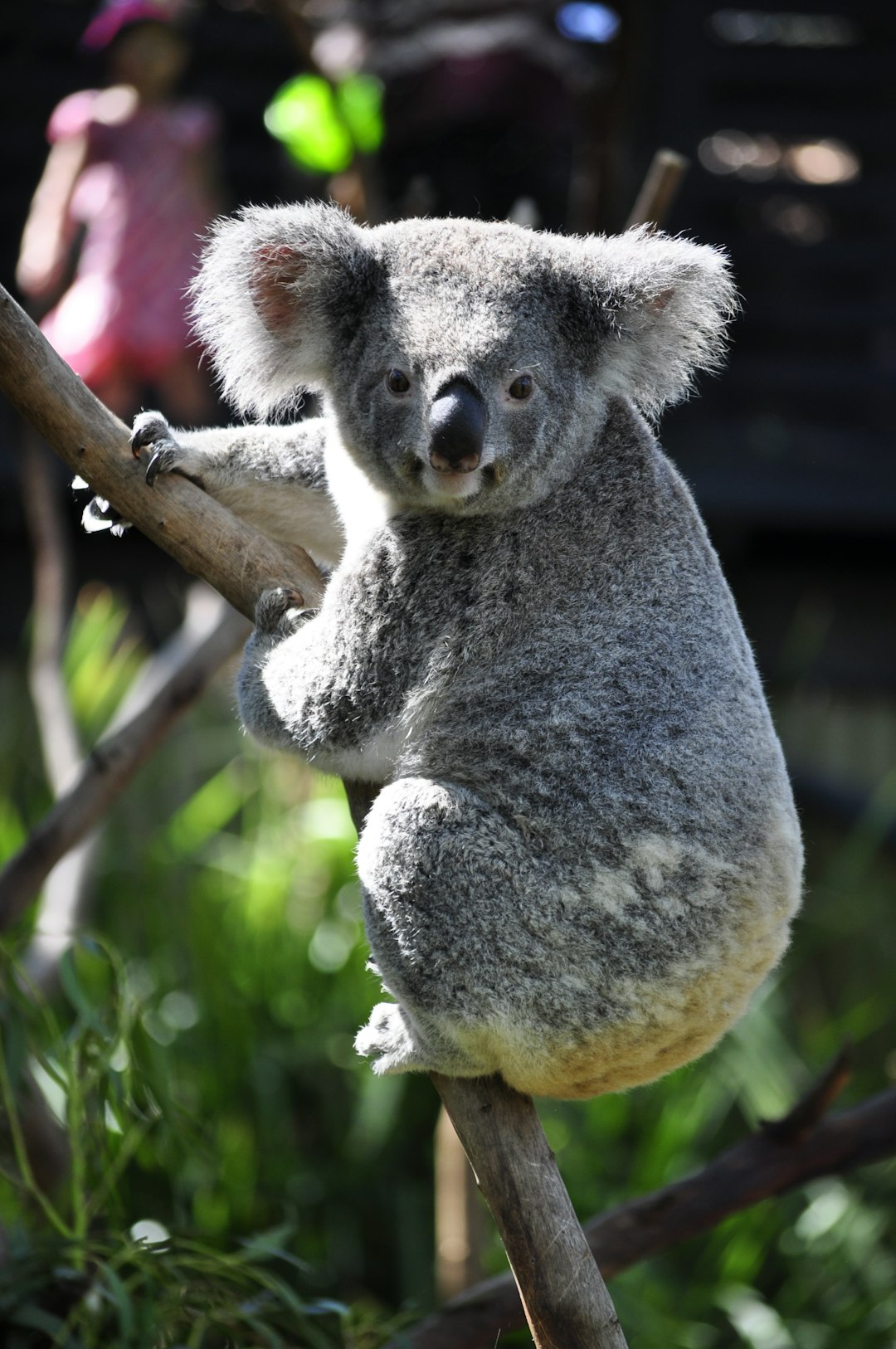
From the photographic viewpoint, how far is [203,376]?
5770mm

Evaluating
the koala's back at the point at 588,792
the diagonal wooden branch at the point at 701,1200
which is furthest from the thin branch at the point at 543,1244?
the diagonal wooden branch at the point at 701,1200

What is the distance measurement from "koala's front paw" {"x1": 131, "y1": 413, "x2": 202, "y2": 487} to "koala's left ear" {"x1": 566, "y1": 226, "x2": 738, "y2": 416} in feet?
2.28

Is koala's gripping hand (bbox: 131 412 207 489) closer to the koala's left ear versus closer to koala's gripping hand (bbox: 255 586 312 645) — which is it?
koala's gripping hand (bbox: 255 586 312 645)

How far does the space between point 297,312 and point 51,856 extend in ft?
4.61

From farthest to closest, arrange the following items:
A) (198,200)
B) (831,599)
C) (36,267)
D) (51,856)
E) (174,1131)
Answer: (831,599), (198,200), (36,267), (51,856), (174,1131)

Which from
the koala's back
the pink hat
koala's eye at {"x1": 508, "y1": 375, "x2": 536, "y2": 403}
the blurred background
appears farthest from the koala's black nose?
the pink hat

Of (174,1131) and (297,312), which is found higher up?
(297,312)

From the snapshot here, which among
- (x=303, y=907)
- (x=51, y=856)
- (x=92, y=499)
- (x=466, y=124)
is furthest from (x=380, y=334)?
(x=466, y=124)

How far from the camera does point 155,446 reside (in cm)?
223

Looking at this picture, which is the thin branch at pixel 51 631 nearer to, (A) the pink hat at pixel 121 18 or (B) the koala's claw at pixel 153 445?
(A) the pink hat at pixel 121 18

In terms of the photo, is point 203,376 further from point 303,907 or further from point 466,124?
point 303,907

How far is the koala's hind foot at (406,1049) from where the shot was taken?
1.99 metres

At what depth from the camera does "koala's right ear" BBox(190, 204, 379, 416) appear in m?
2.20

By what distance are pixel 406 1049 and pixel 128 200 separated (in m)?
3.14
